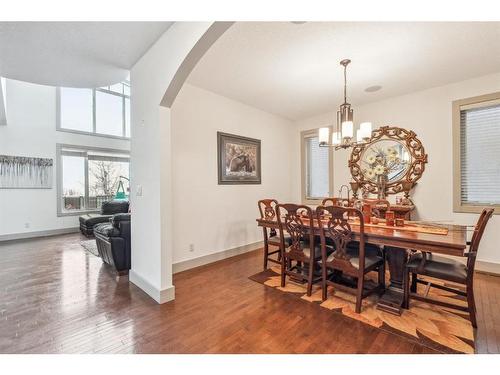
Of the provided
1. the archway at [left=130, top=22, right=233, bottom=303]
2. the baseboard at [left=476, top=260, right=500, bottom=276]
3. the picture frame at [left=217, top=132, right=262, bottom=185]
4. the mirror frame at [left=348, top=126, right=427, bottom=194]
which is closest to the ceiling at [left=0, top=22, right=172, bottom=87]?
the archway at [left=130, top=22, right=233, bottom=303]

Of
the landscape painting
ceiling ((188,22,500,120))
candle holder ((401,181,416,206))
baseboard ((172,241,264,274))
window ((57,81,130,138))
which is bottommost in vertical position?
baseboard ((172,241,264,274))

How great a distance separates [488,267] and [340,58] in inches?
139

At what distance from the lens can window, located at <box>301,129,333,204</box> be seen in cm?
489

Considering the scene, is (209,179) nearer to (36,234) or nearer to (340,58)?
(340,58)

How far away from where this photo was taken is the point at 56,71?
295cm

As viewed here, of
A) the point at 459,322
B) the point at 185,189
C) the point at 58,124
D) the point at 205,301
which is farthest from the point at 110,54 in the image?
the point at 58,124

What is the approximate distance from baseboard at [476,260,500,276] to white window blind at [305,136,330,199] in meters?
2.46

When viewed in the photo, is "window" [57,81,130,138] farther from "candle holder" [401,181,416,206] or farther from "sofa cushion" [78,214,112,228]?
"candle holder" [401,181,416,206]

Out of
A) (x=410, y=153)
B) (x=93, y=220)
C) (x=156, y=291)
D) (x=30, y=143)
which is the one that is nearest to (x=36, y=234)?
(x=93, y=220)

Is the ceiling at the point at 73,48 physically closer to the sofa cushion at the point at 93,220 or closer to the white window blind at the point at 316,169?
the sofa cushion at the point at 93,220

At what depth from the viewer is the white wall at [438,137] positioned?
3.29 m

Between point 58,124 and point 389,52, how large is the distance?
737 cm
